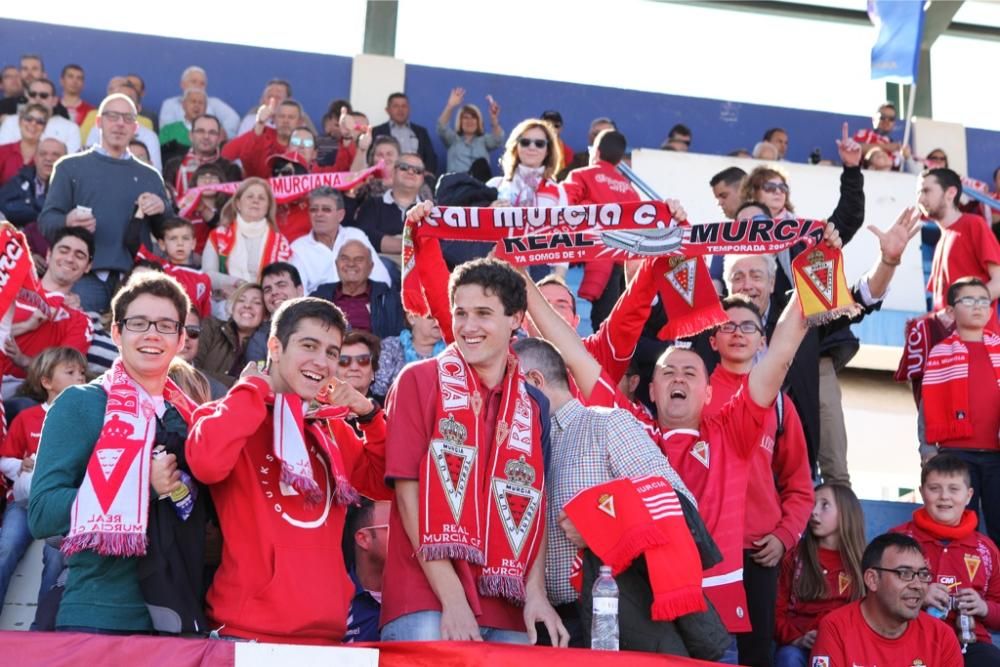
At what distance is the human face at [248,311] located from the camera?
25.9 feet

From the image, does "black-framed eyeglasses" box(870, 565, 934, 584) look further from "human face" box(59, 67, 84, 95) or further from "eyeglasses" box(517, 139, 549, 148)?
"human face" box(59, 67, 84, 95)

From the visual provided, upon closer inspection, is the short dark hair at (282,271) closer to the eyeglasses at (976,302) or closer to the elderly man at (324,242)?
the elderly man at (324,242)

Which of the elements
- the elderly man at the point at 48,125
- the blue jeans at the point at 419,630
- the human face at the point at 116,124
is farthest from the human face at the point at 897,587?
the elderly man at the point at 48,125

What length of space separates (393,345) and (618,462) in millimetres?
3396

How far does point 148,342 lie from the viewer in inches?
169

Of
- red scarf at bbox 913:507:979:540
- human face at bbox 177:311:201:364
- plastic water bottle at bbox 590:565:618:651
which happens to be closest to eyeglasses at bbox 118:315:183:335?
plastic water bottle at bbox 590:565:618:651

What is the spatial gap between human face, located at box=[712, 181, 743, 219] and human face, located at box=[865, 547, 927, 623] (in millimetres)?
2987

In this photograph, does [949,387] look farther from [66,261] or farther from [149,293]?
[66,261]

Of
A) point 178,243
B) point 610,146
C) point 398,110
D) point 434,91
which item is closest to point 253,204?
point 178,243

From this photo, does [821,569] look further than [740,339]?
Yes

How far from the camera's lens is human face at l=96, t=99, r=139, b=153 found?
8.80m

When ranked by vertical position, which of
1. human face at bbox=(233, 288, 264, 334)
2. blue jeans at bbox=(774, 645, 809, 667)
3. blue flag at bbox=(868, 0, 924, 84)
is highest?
blue flag at bbox=(868, 0, 924, 84)

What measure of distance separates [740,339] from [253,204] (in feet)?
14.1

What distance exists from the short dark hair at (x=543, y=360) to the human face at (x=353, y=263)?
369 centimetres
